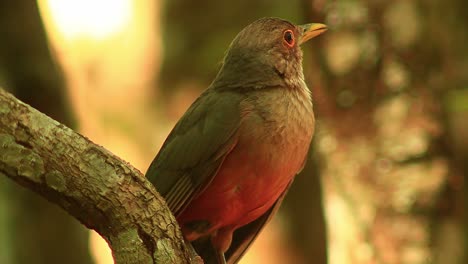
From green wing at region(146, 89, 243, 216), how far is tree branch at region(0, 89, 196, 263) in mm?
1018

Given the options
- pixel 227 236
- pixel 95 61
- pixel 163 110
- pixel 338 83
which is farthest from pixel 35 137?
pixel 95 61

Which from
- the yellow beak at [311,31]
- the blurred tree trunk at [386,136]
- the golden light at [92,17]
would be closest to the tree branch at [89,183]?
the yellow beak at [311,31]

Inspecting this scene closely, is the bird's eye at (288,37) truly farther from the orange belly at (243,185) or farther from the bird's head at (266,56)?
the orange belly at (243,185)

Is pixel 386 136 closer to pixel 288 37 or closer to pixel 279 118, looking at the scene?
pixel 288 37

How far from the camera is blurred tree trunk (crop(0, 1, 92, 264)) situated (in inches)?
218

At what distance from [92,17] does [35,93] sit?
496 centimetres

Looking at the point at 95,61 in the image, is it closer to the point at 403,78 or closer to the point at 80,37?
the point at 80,37

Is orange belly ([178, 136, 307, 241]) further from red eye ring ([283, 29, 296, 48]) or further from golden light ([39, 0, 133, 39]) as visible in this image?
golden light ([39, 0, 133, 39])

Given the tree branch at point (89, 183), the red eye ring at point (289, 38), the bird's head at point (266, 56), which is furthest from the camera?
the red eye ring at point (289, 38)

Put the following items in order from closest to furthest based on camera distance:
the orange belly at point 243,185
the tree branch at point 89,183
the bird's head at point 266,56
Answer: the tree branch at point 89,183, the orange belly at point 243,185, the bird's head at point 266,56

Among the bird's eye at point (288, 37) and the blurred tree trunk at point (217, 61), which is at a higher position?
the bird's eye at point (288, 37)

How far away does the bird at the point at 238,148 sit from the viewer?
15.4 ft

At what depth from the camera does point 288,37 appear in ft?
17.8

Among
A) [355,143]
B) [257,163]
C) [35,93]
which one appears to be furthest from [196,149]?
[355,143]
